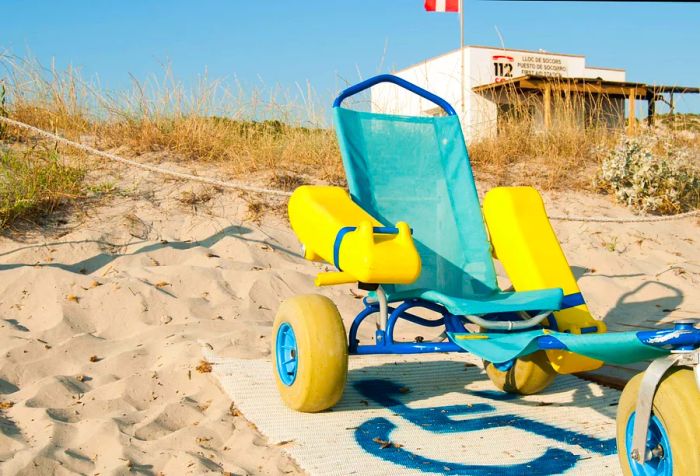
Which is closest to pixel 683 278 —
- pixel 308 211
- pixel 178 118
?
pixel 308 211

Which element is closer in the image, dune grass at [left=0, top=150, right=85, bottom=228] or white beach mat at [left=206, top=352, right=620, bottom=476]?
white beach mat at [left=206, top=352, right=620, bottom=476]

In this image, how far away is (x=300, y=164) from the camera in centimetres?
693

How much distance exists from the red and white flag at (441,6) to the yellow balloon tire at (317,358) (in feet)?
35.1

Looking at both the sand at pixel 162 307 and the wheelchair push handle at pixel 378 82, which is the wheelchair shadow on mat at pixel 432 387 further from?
the wheelchair push handle at pixel 378 82

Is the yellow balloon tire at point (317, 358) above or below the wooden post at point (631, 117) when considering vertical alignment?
below

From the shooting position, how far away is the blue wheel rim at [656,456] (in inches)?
80.5

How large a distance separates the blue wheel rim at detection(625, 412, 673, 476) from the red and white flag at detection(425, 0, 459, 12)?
457 inches

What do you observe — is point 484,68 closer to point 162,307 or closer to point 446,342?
point 162,307

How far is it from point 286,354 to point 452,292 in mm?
965

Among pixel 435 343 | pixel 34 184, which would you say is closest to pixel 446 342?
pixel 435 343

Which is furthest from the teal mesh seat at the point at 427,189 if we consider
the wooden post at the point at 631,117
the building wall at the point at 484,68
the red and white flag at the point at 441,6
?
the building wall at the point at 484,68

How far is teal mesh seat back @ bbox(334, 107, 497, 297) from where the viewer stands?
12.5 feet

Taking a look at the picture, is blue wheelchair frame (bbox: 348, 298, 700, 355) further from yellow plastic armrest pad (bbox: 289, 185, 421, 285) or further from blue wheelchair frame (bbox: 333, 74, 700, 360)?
yellow plastic armrest pad (bbox: 289, 185, 421, 285)

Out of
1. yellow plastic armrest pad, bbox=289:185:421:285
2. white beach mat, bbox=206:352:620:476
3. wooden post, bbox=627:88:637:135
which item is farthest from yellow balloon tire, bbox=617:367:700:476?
wooden post, bbox=627:88:637:135
